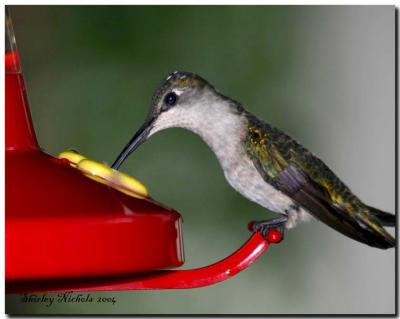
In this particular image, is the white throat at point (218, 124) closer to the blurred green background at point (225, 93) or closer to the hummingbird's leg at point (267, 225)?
the hummingbird's leg at point (267, 225)

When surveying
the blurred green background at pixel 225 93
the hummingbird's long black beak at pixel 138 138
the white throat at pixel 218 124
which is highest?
the hummingbird's long black beak at pixel 138 138

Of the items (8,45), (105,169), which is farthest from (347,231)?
(8,45)

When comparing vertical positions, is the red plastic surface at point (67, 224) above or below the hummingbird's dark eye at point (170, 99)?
above

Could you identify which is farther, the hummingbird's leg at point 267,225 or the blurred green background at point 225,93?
the blurred green background at point 225,93

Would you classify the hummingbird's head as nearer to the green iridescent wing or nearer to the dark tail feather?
the green iridescent wing

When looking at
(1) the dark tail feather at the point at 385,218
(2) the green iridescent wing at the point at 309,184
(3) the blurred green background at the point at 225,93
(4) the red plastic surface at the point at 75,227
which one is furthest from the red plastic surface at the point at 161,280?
(3) the blurred green background at the point at 225,93

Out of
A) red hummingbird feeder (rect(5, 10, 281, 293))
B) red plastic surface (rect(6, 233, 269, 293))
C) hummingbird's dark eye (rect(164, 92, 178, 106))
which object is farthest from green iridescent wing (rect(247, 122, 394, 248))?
red hummingbird feeder (rect(5, 10, 281, 293))

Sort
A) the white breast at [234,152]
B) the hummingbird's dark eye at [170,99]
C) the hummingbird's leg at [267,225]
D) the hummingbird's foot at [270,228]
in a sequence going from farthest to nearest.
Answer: the white breast at [234,152]
the hummingbird's dark eye at [170,99]
the hummingbird's leg at [267,225]
the hummingbird's foot at [270,228]
